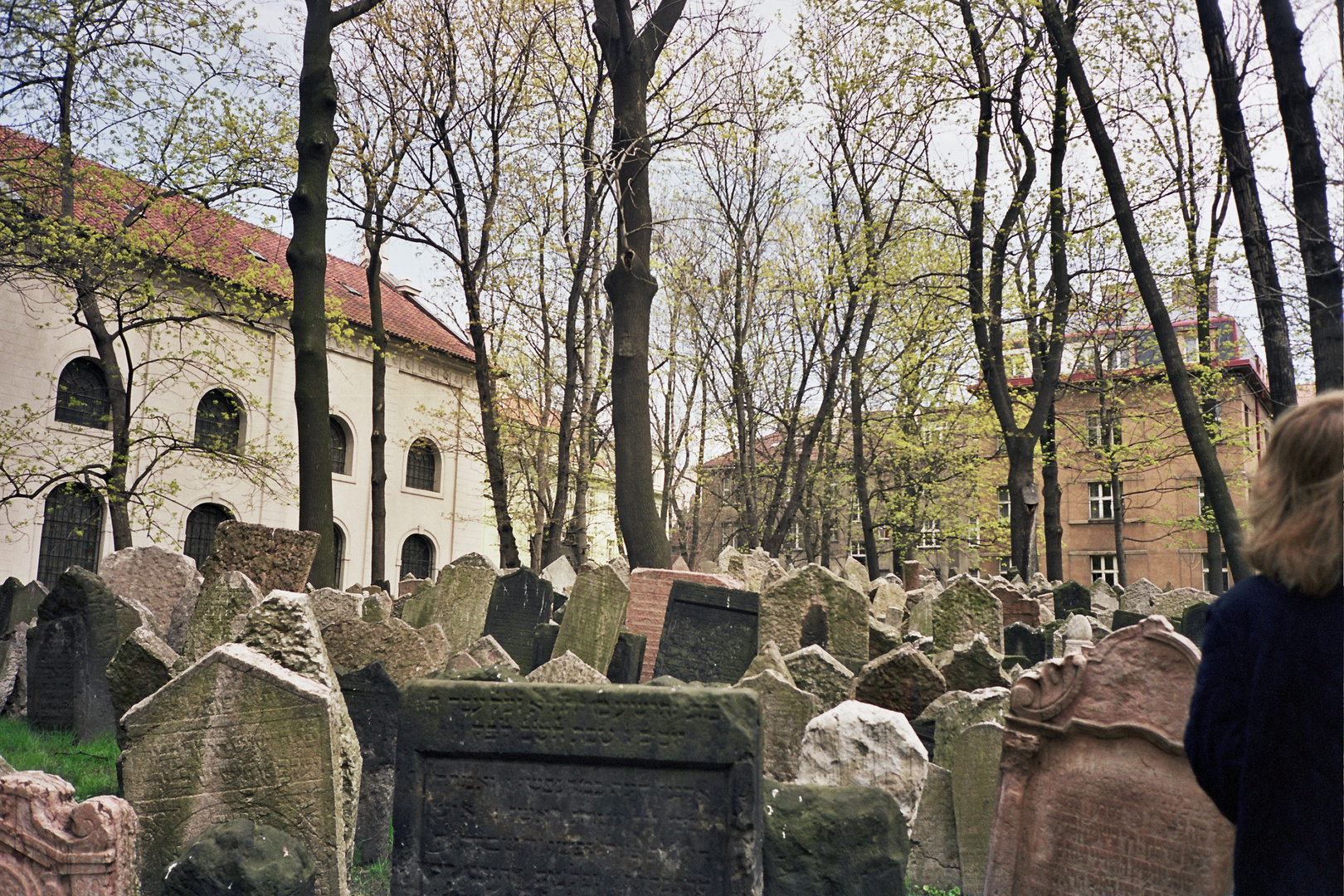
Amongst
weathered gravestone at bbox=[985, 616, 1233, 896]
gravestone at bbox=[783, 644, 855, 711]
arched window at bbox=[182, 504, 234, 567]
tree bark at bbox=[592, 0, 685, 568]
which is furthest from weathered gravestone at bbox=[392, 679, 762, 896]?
arched window at bbox=[182, 504, 234, 567]

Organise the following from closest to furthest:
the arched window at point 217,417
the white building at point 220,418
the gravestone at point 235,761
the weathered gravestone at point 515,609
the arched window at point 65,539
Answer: the gravestone at point 235,761 < the weathered gravestone at point 515,609 < the white building at point 220,418 < the arched window at point 65,539 < the arched window at point 217,417

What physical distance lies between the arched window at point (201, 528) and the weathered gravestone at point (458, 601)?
17.1 m

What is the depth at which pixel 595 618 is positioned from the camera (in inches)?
323

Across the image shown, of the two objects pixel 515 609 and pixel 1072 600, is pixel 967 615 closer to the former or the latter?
pixel 515 609

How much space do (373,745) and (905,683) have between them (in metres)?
3.00

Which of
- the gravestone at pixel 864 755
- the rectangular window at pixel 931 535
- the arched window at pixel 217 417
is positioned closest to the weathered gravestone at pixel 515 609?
the gravestone at pixel 864 755

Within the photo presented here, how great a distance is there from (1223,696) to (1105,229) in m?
18.2

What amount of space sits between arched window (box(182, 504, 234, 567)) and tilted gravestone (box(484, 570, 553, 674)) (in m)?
17.2

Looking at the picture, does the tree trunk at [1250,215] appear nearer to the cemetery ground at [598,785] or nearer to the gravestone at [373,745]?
the cemetery ground at [598,785]

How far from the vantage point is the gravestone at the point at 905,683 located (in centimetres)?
581

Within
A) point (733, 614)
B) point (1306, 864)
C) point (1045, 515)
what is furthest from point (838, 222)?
point (1306, 864)

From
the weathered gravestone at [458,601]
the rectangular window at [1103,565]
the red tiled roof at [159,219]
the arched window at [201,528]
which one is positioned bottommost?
the rectangular window at [1103,565]

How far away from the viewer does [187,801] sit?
3.89m

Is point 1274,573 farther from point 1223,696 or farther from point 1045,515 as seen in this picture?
point 1045,515
